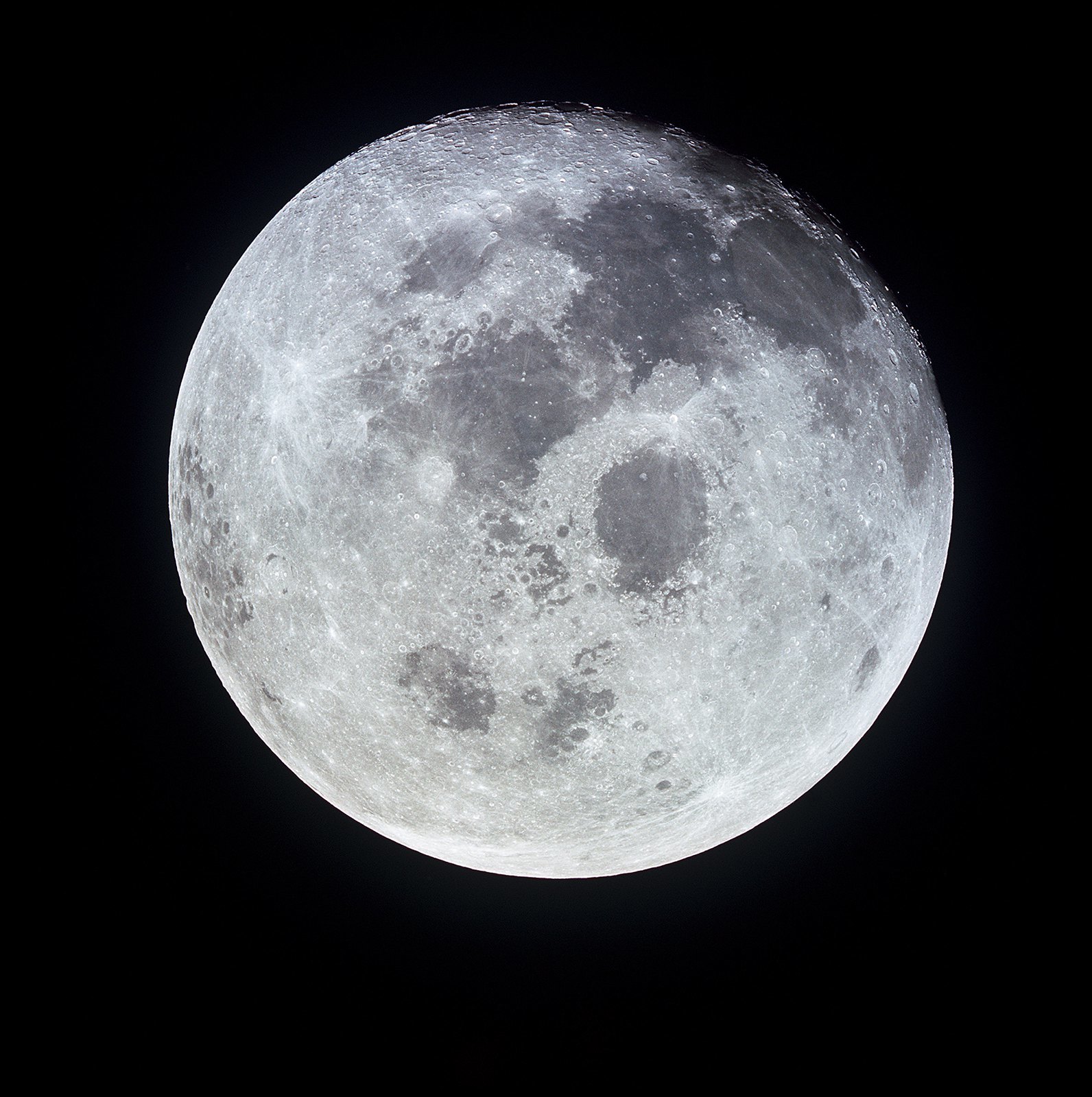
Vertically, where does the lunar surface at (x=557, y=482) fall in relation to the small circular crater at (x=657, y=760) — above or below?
above

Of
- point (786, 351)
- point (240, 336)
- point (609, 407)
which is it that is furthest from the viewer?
point (240, 336)

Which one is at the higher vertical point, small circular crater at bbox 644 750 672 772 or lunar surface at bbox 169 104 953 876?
lunar surface at bbox 169 104 953 876

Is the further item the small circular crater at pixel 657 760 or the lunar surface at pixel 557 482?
the small circular crater at pixel 657 760

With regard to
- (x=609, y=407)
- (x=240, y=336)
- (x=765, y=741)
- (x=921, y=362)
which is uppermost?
(x=921, y=362)

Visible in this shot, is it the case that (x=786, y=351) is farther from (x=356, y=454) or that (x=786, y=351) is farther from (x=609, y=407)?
(x=356, y=454)

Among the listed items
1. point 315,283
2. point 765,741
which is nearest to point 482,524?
point 315,283

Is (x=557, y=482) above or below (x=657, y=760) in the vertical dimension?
above

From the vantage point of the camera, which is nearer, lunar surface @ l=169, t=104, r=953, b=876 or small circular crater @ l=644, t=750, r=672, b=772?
lunar surface @ l=169, t=104, r=953, b=876

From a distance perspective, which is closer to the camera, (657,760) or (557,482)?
(557,482)
